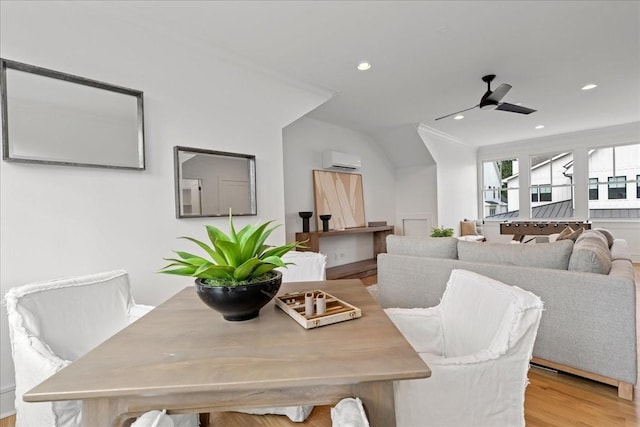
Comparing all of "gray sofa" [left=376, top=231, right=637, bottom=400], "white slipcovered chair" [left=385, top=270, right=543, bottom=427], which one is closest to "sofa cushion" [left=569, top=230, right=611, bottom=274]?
"gray sofa" [left=376, top=231, right=637, bottom=400]

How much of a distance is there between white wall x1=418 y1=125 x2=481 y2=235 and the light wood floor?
4.30 m

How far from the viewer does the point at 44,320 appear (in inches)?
52.0

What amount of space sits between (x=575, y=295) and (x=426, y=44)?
91.5 inches

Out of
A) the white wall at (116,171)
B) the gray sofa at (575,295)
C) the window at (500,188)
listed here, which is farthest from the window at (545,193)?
the white wall at (116,171)

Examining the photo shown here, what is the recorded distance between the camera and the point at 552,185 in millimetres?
6590

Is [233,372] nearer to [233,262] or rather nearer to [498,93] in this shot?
[233,262]

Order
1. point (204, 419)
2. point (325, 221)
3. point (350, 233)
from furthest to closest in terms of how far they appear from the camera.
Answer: point (350, 233), point (325, 221), point (204, 419)

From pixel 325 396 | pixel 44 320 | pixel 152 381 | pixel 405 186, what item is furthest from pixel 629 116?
pixel 44 320

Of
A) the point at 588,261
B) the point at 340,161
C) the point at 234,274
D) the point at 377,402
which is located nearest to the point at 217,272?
the point at 234,274

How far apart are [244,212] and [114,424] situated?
7.75ft

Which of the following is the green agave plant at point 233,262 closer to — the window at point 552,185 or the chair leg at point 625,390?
the chair leg at point 625,390

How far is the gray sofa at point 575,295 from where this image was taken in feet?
5.62

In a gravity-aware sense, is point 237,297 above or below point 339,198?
below

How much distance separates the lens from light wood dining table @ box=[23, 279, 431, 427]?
0.65m
